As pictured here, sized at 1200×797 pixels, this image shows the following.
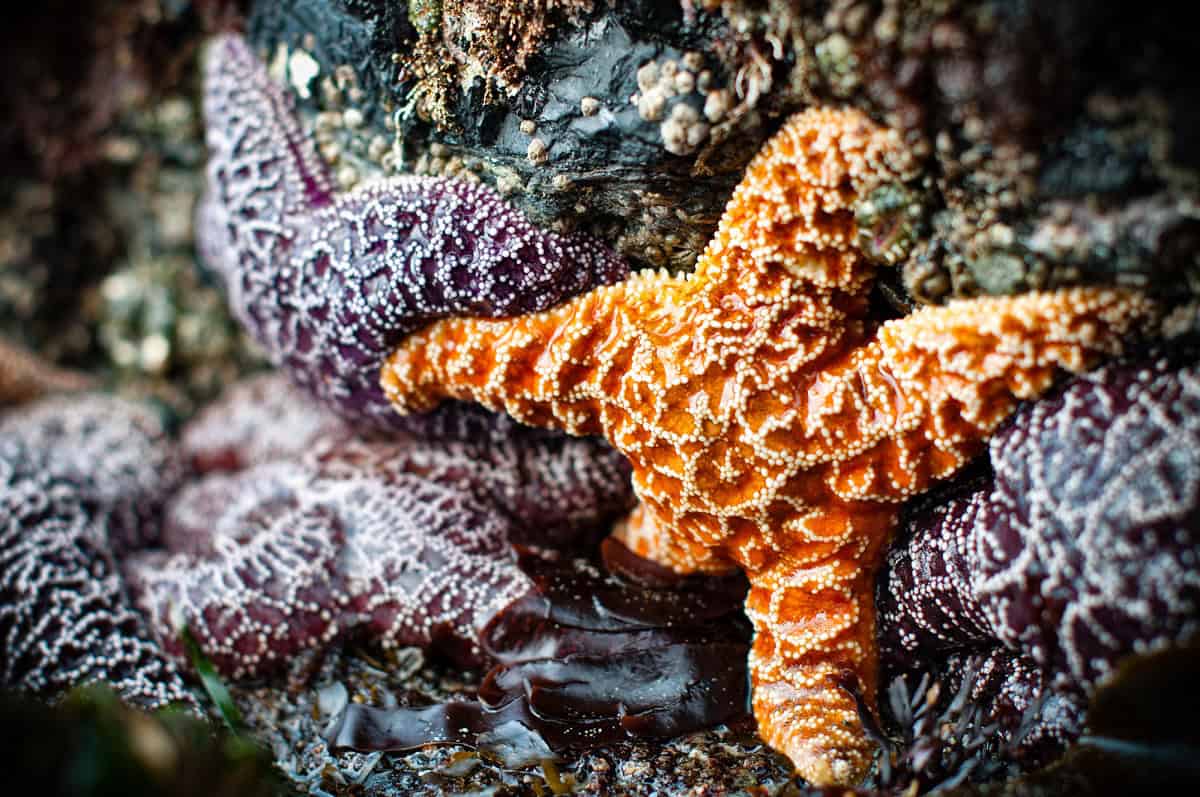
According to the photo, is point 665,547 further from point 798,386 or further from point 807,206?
point 807,206

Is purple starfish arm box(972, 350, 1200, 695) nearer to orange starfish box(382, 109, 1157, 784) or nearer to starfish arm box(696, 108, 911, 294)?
orange starfish box(382, 109, 1157, 784)

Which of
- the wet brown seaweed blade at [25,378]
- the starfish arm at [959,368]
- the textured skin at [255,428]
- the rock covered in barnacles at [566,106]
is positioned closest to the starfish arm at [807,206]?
the rock covered in barnacles at [566,106]

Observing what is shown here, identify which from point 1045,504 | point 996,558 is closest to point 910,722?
point 996,558

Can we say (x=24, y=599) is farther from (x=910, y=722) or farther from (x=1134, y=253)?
(x=1134, y=253)

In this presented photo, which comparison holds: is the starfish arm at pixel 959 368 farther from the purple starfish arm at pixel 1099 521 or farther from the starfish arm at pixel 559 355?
the starfish arm at pixel 559 355

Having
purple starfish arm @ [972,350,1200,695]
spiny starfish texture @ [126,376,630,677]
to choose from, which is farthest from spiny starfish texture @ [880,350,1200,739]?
spiny starfish texture @ [126,376,630,677]

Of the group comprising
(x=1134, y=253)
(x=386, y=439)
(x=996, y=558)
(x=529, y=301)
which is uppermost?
(x=1134, y=253)

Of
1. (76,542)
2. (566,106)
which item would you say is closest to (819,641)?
(566,106)
